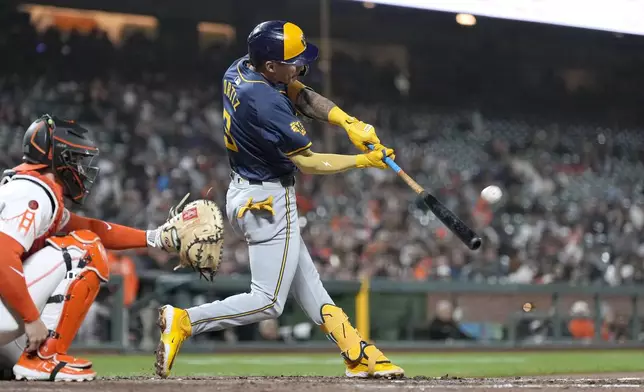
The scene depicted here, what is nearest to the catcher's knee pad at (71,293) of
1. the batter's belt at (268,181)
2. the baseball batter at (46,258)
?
the baseball batter at (46,258)

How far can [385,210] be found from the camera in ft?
46.1

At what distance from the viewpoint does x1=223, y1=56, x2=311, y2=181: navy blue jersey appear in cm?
468

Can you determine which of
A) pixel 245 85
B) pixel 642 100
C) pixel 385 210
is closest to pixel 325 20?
pixel 385 210

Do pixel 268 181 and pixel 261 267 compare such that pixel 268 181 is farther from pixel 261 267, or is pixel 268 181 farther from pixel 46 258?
pixel 46 258

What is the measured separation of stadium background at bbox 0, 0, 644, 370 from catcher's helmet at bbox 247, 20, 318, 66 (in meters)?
5.71

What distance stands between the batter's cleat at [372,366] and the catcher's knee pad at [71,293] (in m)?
1.39

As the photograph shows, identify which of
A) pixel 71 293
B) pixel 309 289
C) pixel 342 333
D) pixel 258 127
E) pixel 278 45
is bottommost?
pixel 342 333

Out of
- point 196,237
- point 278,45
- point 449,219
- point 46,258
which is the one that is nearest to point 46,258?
point 46,258

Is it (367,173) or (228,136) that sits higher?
(228,136)

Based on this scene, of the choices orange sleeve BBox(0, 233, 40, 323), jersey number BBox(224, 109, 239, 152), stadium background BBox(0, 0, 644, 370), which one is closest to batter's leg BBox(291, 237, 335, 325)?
jersey number BBox(224, 109, 239, 152)

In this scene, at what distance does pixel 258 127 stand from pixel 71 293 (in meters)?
1.17

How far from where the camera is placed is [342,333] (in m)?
4.96

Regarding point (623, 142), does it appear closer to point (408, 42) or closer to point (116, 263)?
point (408, 42)

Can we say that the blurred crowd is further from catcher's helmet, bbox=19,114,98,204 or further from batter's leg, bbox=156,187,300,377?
catcher's helmet, bbox=19,114,98,204
